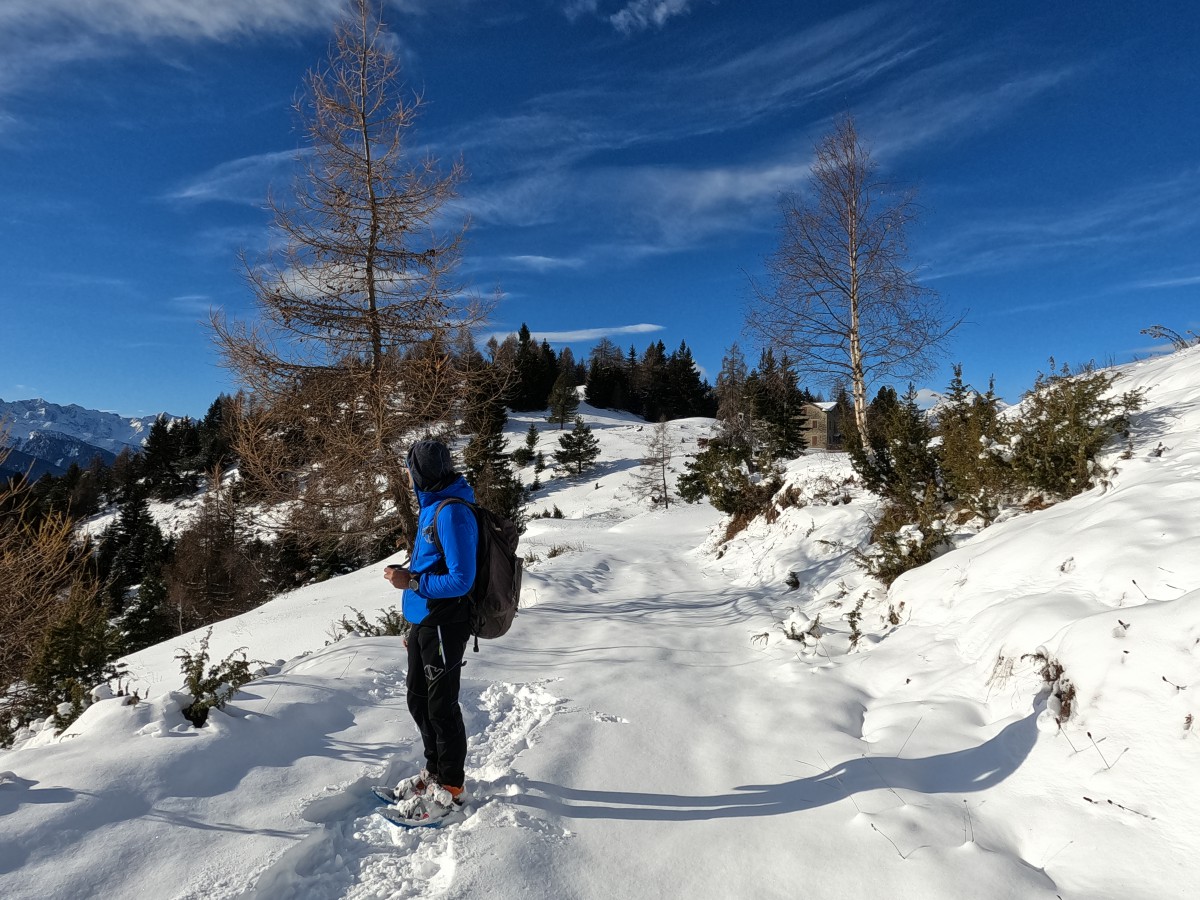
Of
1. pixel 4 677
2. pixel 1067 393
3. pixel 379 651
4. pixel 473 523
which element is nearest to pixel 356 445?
pixel 379 651

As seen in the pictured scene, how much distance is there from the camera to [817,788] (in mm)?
3115

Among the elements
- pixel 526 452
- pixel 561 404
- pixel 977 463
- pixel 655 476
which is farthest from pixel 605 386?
pixel 977 463

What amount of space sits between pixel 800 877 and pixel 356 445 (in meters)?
6.67

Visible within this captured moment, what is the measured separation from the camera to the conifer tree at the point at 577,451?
156 feet

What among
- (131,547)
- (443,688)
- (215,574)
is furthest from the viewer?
(131,547)

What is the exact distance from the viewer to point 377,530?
817 centimetres

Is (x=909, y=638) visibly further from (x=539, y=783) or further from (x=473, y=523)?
(x=473, y=523)

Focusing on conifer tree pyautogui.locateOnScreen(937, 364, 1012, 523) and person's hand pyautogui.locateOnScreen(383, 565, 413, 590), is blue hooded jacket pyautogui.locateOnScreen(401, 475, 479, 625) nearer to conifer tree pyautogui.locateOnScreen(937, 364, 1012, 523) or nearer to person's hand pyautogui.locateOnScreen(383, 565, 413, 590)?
person's hand pyautogui.locateOnScreen(383, 565, 413, 590)

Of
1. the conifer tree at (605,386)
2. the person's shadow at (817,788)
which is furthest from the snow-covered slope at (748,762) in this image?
the conifer tree at (605,386)

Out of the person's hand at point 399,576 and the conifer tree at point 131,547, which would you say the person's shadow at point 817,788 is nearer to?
the person's hand at point 399,576

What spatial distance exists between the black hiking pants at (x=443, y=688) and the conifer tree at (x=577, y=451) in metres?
44.1

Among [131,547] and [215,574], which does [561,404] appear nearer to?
[215,574]

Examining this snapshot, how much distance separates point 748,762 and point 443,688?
1.96 m

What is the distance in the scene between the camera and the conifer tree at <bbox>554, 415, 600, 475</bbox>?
47.5 meters
